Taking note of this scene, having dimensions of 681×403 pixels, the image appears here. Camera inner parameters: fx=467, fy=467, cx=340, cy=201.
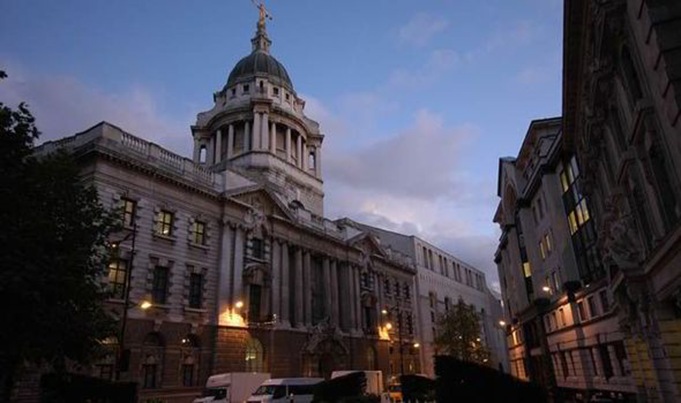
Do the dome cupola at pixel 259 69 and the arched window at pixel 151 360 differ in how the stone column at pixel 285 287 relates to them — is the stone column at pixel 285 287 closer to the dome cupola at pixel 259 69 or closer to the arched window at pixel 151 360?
the arched window at pixel 151 360

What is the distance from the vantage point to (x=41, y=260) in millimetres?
15852

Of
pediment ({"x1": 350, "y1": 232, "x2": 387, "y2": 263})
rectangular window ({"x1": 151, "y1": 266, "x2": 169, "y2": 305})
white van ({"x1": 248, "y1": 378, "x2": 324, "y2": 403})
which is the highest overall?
pediment ({"x1": 350, "y1": 232, "x2": 387, "y2": 263})

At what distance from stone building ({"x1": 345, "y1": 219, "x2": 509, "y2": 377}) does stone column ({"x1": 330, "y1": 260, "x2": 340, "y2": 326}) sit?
12.8 m

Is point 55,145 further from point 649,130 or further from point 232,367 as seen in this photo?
point 649,130

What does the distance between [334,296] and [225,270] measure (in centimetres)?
1600

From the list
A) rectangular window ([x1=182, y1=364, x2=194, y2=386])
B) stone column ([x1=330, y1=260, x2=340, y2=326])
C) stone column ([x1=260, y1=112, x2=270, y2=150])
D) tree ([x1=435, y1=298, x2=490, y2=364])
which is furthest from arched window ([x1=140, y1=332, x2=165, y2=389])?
tree ([x1=435, y1=298, x2=490, y2=364])

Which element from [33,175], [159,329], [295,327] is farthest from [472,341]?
[33,175]

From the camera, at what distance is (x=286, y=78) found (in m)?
69.2

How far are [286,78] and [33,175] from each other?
5490 centimetres

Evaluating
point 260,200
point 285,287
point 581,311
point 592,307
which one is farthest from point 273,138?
point 592,307

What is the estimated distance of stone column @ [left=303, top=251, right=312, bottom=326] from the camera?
144 ft

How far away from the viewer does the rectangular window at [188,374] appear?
31.1 meters

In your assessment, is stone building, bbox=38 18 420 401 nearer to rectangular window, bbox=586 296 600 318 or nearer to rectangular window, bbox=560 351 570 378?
rectangular window, bbox=560 351 570 378

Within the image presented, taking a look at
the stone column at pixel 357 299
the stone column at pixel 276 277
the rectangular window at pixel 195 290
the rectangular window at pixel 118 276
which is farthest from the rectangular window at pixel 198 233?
the stone column at pixel 357 299
